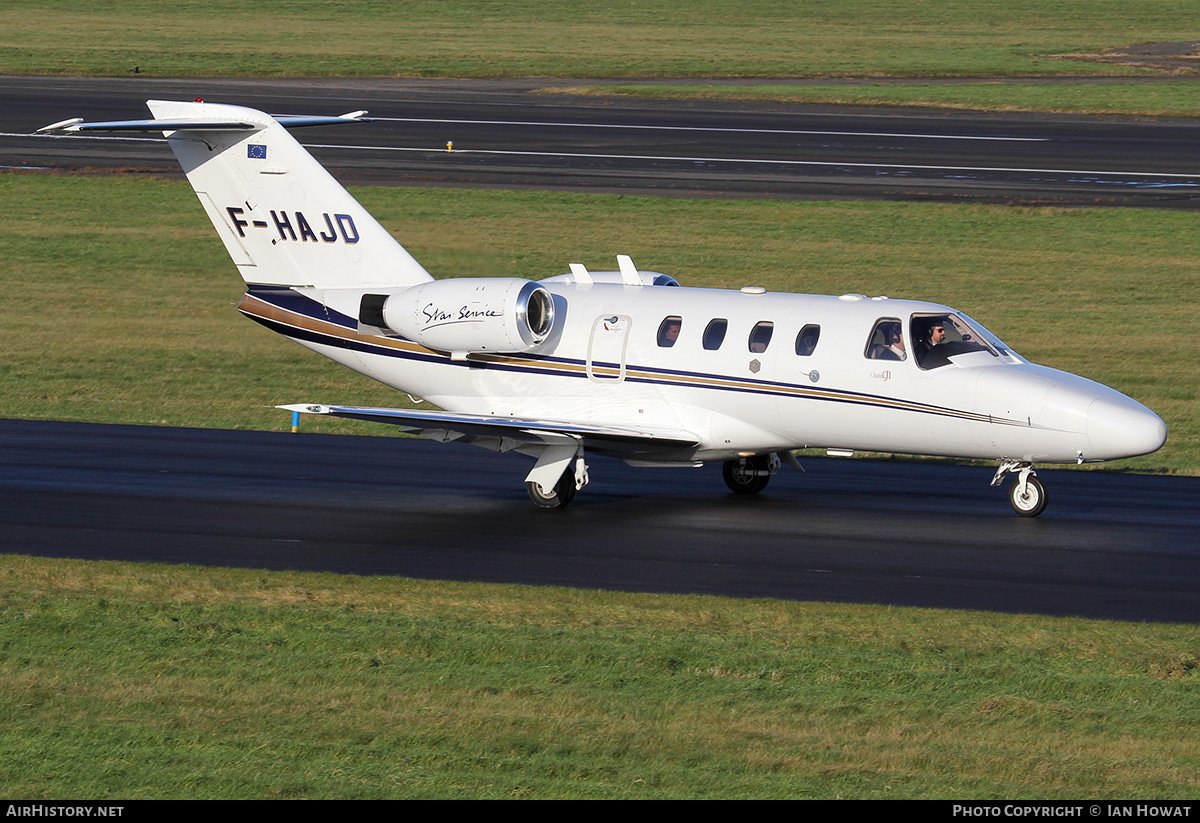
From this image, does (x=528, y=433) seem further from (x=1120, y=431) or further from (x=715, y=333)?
(x=1120, y=431)

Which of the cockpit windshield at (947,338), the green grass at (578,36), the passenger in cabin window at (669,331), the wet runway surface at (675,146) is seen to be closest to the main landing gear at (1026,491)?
the cockpit windshield at (947,338)

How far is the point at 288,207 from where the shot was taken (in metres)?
23.9

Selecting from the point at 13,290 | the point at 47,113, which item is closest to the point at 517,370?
the point at 13,290

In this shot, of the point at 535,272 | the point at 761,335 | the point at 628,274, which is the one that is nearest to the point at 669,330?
the point at 761,335

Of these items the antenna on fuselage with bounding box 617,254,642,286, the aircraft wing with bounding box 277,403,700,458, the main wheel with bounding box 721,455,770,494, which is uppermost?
the antenna on fuselage with bounding box 617,254,642,286

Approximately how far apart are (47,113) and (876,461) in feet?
139

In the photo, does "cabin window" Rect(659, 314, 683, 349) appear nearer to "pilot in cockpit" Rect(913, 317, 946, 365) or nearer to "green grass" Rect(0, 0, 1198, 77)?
"pilot in cockpit" Rect(913, 317, 946, 365)

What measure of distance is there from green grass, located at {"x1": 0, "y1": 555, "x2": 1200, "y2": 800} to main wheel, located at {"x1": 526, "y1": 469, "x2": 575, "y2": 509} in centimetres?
455

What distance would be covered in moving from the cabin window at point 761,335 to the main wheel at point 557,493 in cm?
307

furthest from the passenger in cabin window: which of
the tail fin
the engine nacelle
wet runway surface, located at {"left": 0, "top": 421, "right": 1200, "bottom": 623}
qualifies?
the tail fin

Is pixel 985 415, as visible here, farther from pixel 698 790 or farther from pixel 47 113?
pixel 47 113

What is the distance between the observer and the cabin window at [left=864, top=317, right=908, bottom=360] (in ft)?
69.7

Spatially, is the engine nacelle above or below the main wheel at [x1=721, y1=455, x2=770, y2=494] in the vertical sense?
above

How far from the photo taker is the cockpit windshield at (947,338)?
2117cm
